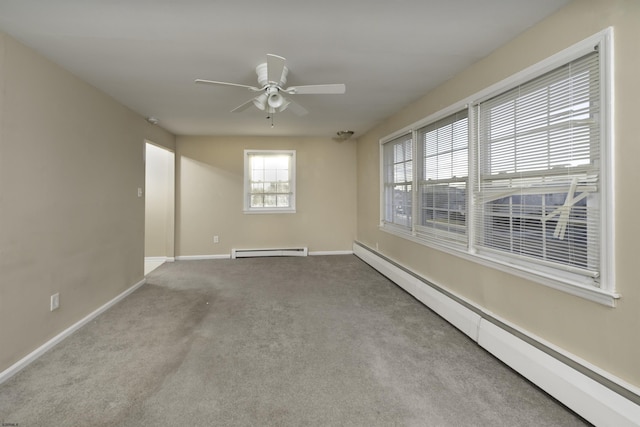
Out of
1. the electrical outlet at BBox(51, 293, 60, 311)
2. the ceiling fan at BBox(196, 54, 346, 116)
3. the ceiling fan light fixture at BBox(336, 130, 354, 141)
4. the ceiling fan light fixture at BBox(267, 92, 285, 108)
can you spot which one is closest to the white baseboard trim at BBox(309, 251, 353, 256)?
the ceiling fan light fixture at BBox(336, 130, 354, 141)

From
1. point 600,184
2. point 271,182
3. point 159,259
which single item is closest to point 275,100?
point 600,184

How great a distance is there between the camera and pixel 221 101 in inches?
130

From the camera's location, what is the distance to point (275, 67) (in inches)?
77.8

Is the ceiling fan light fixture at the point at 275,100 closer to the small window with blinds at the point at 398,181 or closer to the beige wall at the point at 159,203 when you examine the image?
the small window with blinds at the point at 398,181

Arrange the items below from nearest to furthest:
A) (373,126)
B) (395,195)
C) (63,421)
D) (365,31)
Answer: (63,421)
(365,31)
(395,195)
(373,126)

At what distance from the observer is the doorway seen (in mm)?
5133

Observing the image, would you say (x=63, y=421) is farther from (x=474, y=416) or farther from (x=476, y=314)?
(x=476, y=314)

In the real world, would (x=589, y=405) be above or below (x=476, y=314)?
below

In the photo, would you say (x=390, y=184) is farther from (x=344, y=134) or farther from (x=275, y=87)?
(x=275, y=87)

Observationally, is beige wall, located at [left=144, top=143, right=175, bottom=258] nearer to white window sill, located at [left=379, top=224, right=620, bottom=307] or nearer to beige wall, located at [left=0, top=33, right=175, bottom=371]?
beige wall, located at [left=0, top=33, right=175, bottom=371]

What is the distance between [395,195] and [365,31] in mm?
2628

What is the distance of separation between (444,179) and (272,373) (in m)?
2.50

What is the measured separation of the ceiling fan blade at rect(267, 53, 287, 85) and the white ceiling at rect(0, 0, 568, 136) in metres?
0.21

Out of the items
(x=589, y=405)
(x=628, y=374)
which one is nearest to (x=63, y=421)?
(x=589, y=405)
